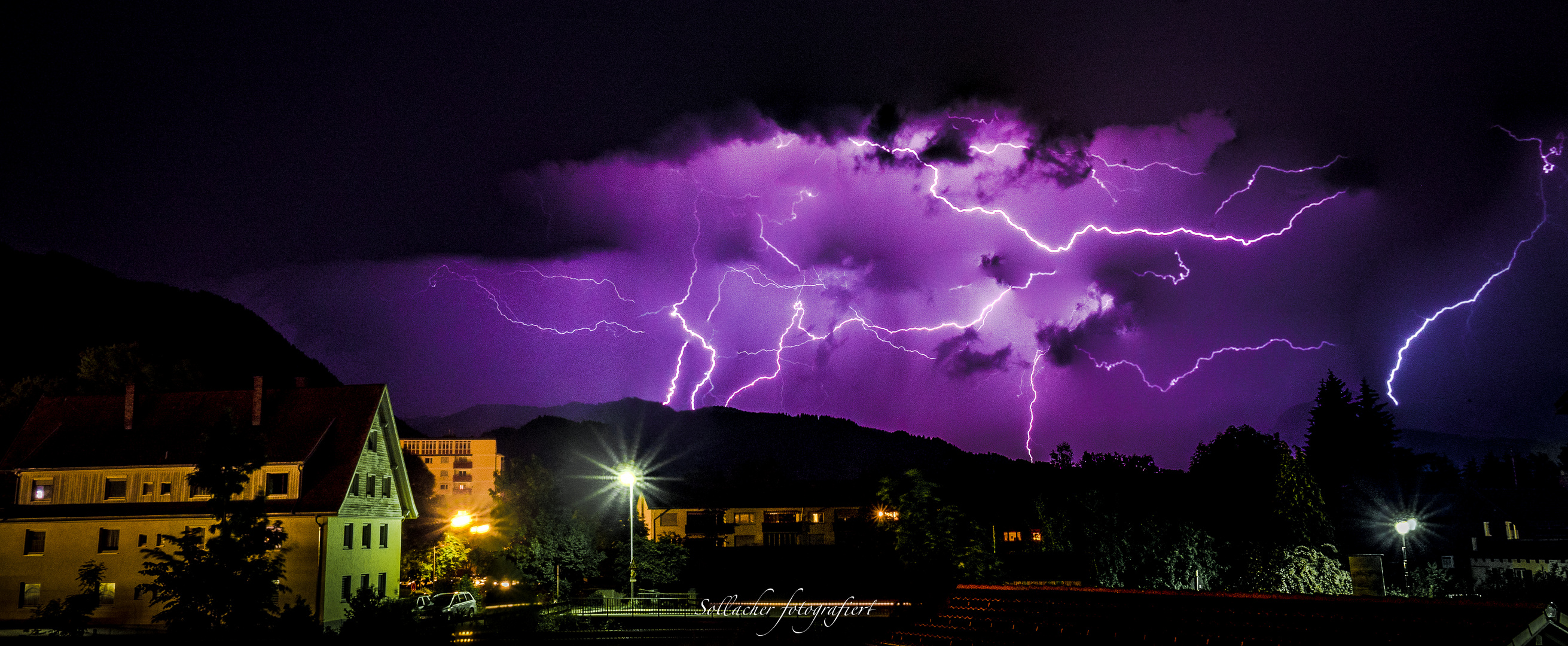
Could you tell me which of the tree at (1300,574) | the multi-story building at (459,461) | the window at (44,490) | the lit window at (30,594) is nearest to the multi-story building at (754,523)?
the tree at (1300,574)

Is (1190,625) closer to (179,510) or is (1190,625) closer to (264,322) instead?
(179,510)

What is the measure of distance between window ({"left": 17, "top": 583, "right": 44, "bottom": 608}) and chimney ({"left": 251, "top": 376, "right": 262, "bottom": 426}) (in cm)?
770

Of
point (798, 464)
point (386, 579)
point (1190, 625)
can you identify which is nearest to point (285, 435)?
point (386, 579)

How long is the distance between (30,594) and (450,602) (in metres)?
12.8

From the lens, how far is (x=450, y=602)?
31359 millimetres

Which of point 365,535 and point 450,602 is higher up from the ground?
point 365,535

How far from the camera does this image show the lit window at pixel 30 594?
2906 centimetres

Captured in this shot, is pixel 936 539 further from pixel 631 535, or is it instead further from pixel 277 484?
pixel 277 484

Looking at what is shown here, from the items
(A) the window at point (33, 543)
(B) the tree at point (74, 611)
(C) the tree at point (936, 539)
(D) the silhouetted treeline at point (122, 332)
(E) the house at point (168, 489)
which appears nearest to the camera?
(B) the tree at point (74, 611)

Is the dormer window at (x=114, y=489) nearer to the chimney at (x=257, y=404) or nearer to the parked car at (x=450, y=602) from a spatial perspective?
the chimney at (x=257, y=404)

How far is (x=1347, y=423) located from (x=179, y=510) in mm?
77071

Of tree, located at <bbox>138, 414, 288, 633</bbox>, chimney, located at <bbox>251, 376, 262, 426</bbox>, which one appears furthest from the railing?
chimney, located at <bbox>251, 376, 262, 426</bbox>

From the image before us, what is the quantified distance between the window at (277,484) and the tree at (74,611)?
15.7ft

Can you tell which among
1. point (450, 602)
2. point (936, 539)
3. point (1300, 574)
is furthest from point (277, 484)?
point (1300, 574)
